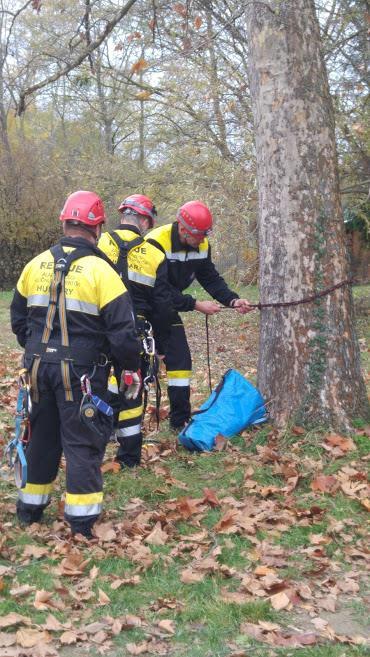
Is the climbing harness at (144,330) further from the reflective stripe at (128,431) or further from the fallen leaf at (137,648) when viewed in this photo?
the fallen leaf at (137,648)

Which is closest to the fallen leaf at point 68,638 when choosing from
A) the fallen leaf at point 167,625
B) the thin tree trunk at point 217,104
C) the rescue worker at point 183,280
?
the fallen leaf at point 167,625

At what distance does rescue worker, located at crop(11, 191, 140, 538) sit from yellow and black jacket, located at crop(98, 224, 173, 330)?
1.29 meters

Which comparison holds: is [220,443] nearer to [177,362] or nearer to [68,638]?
[177,362]

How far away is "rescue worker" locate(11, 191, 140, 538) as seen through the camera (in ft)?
15.1

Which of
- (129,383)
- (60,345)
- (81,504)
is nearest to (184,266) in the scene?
(129,383)

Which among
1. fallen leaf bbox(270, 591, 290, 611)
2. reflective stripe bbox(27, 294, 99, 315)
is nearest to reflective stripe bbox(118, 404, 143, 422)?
reflective stripe bbox(27, 294, 99, 315)

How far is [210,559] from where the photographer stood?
434 cm

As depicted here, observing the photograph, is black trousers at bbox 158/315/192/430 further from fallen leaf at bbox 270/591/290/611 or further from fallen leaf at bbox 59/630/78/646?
fallen leaf at bbox 59/630/78/646

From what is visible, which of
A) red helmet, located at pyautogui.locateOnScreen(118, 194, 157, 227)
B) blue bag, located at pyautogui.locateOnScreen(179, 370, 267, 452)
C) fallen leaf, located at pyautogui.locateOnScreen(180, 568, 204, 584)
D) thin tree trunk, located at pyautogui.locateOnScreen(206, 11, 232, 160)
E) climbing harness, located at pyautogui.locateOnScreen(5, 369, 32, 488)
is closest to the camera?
fallen leaf, located at pyautogui.locateOnScreen(180, 568, 204, 584)

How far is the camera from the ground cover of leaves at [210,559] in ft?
11.7

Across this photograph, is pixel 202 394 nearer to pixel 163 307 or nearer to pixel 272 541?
pixel 163 307

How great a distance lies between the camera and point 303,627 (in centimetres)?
365

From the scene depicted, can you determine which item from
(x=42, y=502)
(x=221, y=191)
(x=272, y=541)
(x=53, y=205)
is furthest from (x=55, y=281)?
(x=53, y=205)

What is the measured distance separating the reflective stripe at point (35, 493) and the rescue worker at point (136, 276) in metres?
1.22
